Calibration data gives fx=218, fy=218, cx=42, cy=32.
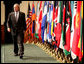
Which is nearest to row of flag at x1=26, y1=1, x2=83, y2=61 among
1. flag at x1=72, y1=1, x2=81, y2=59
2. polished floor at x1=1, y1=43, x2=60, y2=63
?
flag at x1=72, y1=1, x2=81, y2=59

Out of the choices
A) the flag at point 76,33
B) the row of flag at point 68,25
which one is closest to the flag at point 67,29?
the row of flag at point 68,25

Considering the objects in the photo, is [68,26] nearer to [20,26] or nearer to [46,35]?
[20,26]

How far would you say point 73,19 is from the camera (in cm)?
464

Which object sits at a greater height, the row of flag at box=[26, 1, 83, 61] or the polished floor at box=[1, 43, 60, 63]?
the row of flag at box=[26, 1, 83, 61]

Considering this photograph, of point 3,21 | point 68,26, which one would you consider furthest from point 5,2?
point 68,26

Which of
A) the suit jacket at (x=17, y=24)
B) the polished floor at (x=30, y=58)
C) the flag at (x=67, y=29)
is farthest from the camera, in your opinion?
the suit jacket at (x=17, y=24)

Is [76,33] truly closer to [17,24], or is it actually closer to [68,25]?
[68,25]

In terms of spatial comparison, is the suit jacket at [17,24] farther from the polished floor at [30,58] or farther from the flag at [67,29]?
the flag at [67,29]

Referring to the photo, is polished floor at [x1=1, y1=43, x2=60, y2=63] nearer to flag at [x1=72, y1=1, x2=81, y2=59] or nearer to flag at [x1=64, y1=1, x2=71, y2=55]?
flag at [x1=64, y1=1, x2=71, y2=55]

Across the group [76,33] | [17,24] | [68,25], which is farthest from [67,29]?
[17,24]

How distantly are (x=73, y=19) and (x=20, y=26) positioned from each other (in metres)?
1.93

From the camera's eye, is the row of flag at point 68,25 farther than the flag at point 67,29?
No

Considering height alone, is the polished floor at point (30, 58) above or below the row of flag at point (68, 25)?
below

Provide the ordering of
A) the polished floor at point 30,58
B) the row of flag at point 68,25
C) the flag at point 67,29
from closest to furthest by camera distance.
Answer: the row of flag at point 68,25 < the flag at point 67,29 < the polished floor at point 30,58
